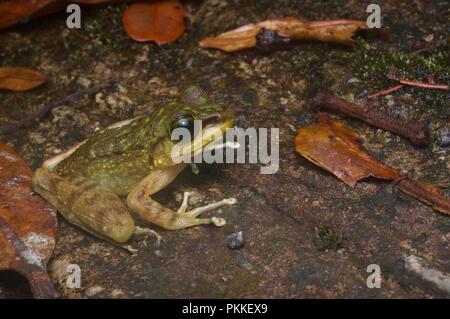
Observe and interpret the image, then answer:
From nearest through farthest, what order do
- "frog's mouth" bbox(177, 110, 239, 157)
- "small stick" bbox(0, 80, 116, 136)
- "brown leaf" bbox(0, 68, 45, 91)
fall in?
"frog's mouth" bbox(177, 110, 239, 157) → "small stick" bbox(0, 80, 116, 136) → "brown leaf" bbox(0, 68, 45, 91)

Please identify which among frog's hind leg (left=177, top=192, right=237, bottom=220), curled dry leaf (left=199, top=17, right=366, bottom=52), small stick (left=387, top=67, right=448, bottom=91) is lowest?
frog's hind leg (left=177, top=192, right=237, bottom=220)

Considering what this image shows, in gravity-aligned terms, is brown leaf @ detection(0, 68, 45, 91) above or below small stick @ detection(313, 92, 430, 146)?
above

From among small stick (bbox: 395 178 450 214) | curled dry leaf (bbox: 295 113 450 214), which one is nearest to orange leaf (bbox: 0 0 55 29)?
curled dry leaf (bbox: 295 113 450 214)

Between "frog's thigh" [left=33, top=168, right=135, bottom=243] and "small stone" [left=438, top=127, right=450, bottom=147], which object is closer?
"frog's thigh" [left=33, top=168, right=135, bottom=243]

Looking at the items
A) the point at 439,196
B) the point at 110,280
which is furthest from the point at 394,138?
the point at 110,280

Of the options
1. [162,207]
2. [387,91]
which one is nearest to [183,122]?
[162,207]

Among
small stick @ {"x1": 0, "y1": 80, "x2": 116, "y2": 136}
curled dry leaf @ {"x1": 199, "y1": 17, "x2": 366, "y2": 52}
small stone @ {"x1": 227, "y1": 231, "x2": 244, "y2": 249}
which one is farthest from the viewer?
curled dry leaf @ {"x1": 199, "y1": 17, "x2": 366, "y2": 52}

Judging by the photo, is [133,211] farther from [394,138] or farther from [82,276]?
[394,138]

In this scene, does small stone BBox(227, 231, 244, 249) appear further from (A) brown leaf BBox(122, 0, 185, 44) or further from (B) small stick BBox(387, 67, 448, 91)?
(A) brown leaf BBox(122, 0, 185, 44)
